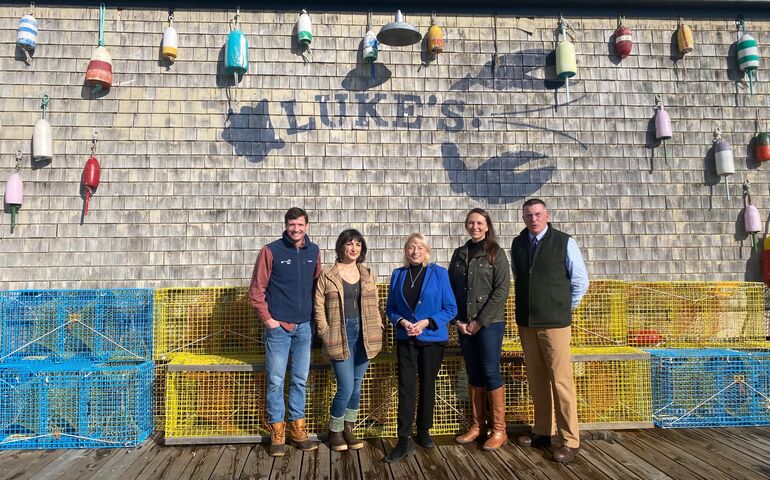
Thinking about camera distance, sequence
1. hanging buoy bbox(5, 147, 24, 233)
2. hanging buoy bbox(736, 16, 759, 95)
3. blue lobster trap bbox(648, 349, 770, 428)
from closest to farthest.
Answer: blue lobster trap bbox(648, 349, 770, 428)
hanging buoy bbox(5, 147, 24, 233)
hanging buoy bbox(736, 16, 759, 95)

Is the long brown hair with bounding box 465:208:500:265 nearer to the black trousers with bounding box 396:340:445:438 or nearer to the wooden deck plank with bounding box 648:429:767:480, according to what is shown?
the black trousers with bounding box 396:340:445:438

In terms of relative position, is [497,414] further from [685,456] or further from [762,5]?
[762,5]

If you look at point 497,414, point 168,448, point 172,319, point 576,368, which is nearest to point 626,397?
point 576,368

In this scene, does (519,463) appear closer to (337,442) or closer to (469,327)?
(469,327)

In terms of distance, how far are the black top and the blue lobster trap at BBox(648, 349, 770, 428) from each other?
2.89 metres

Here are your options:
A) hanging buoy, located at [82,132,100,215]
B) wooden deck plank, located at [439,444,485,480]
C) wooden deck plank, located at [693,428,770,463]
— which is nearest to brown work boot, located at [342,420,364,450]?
wooden deck plank, located at [439,444,485,480]

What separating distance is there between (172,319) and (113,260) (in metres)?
1.60

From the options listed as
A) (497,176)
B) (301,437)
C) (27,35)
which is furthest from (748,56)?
(27,35)

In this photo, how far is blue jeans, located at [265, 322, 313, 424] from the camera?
3.48 m

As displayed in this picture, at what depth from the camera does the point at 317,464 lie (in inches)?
129

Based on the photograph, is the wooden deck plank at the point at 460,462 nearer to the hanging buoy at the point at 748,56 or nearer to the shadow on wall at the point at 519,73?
the shadow on wall at the point at 519,73

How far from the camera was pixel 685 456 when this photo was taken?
3.43m

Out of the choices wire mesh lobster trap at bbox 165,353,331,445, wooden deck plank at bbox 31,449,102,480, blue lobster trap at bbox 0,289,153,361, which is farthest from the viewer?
blue lobster trap at bbox 0,289,153,361

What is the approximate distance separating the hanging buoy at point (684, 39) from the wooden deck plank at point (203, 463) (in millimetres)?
7204
